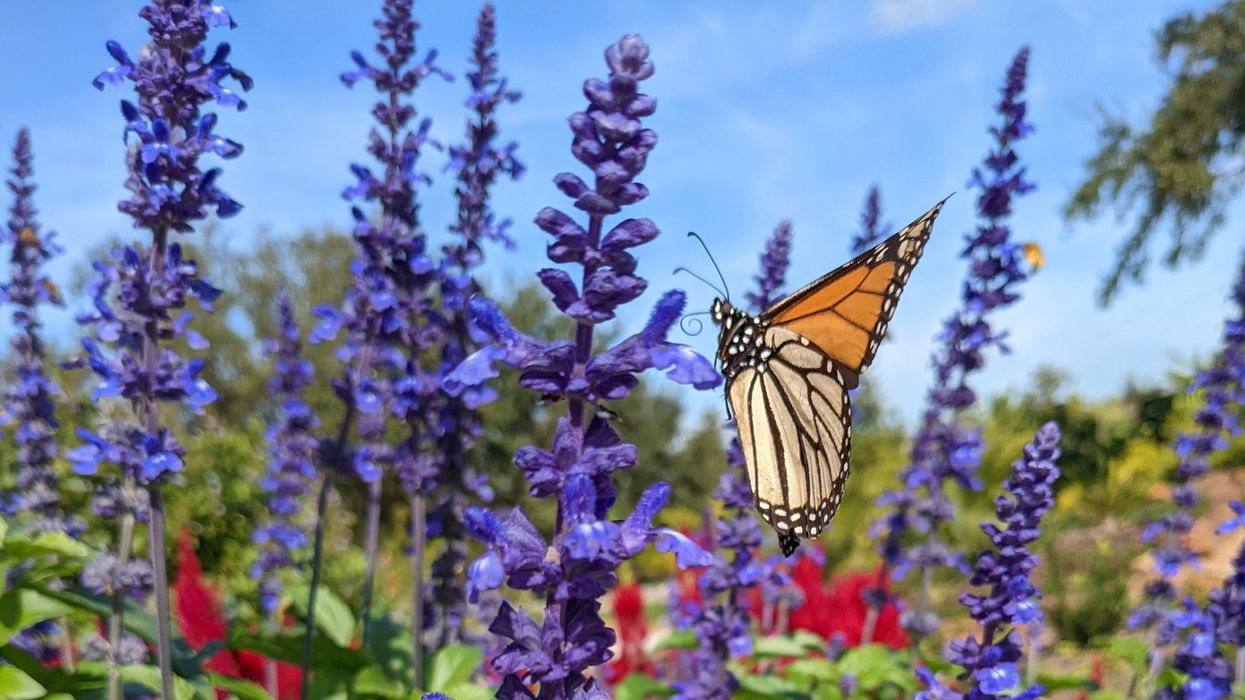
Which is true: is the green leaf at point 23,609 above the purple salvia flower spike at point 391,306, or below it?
below

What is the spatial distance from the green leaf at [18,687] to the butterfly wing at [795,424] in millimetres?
2429

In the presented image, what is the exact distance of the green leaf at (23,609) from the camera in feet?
10.5

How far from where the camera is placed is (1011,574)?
288 centimetres

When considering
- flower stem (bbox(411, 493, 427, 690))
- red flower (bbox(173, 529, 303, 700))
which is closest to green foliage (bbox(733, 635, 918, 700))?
flower stem (bbox(411, 493, 427, 690))

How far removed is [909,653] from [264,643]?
3.23 m

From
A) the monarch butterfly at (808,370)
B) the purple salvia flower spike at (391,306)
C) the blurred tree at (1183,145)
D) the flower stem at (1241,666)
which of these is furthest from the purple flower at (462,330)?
the blurred tree at (1183,145)

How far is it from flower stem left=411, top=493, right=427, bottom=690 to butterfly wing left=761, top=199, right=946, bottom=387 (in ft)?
5.64

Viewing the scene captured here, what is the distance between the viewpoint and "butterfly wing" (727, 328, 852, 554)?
3.87m

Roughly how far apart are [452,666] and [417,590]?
0.35 meters

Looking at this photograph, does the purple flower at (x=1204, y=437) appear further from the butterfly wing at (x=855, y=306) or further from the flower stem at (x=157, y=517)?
the flower stem at (x=157, y=517)

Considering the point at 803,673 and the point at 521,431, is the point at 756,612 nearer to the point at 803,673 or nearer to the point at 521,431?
the point at 803,673

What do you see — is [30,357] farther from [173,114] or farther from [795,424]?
[795,424]

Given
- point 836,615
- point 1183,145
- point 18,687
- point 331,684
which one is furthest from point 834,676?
point 1183,145

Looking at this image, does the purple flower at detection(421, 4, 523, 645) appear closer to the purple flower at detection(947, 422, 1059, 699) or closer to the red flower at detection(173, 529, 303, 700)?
the red flower at detection(173, 529, 303, 700)
